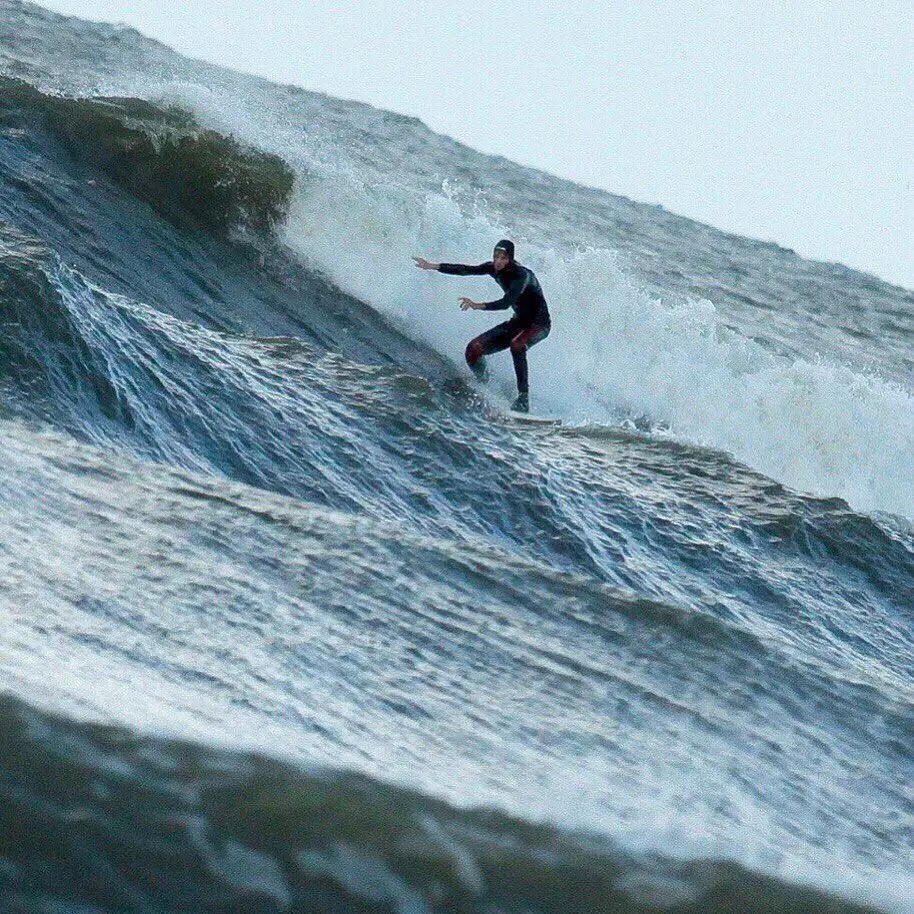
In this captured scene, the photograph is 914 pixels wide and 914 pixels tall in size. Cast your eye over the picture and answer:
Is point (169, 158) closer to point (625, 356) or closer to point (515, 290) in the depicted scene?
point (515, 290)

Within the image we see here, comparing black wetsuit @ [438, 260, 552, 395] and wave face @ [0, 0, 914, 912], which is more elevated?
black wetsuit @ [438, 260, 552, 395]

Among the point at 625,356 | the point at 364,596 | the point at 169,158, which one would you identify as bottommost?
the point at 364,596

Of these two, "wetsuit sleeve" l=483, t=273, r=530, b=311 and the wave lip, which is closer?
"wetsuit sleeve" l=483, t=273, r=530, b=311

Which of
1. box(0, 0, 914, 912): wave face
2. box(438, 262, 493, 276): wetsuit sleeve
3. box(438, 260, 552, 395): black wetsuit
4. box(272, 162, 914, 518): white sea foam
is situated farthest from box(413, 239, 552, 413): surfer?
box(272, 162, 914, 518): white sea foam

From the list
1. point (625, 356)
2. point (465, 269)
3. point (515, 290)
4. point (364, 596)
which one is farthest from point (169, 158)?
point (364, 596)

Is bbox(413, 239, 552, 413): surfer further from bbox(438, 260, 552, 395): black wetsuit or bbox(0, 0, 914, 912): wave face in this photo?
bbox(0, 0, 914, 912): wave face

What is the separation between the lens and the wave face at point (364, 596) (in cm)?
269

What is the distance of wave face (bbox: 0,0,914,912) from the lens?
2.69 m

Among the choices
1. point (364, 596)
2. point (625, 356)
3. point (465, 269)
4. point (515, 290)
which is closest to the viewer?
point (364, 596)

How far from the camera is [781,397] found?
1424 cm

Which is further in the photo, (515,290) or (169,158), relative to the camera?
(169,158)

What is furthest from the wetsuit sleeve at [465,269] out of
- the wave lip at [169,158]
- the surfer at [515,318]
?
the wave lip at [169,158]

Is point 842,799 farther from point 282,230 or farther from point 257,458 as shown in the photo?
point 282,230

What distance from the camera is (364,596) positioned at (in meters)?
4.30
